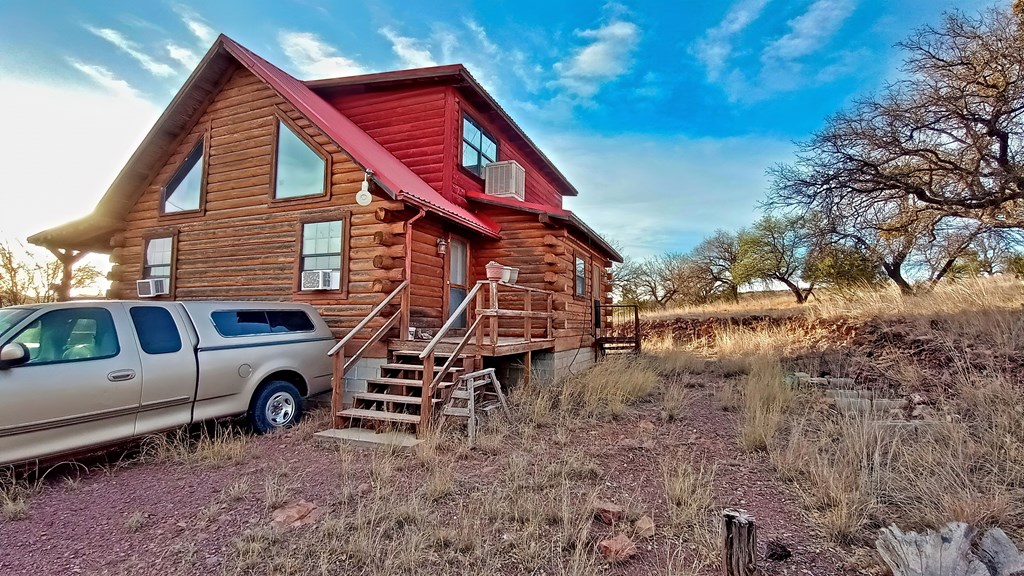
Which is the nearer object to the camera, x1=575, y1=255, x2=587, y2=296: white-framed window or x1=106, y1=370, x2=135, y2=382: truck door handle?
x1=106, y1=370, x2=135, y2=382: truck door handle

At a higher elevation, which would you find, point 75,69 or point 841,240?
point 75,69

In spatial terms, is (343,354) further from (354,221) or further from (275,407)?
(354,221)

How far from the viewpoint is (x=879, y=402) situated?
249 inches

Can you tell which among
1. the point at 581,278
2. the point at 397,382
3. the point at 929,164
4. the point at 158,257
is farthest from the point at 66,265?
the point at 929,164

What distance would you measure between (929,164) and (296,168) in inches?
606

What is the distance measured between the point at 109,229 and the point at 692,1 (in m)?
14.6

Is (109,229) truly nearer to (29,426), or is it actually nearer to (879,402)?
(29,426)

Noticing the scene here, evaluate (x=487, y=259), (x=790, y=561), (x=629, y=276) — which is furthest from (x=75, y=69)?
(x=629, y=276)

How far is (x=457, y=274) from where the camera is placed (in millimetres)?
10273

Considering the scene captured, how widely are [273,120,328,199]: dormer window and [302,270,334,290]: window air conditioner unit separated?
59.2 inches

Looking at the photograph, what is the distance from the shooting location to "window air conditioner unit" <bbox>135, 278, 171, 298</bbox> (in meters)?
10.2

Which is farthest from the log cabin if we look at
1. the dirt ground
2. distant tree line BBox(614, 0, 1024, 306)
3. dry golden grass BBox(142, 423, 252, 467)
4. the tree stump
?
distant tree line BBox(614, 0, 1024, 306)

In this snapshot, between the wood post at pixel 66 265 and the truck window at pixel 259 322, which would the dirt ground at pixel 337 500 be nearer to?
the truck window at pixel 259 322

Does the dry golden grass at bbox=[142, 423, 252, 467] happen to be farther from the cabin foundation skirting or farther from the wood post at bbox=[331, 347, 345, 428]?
the cabin foundation skirting
